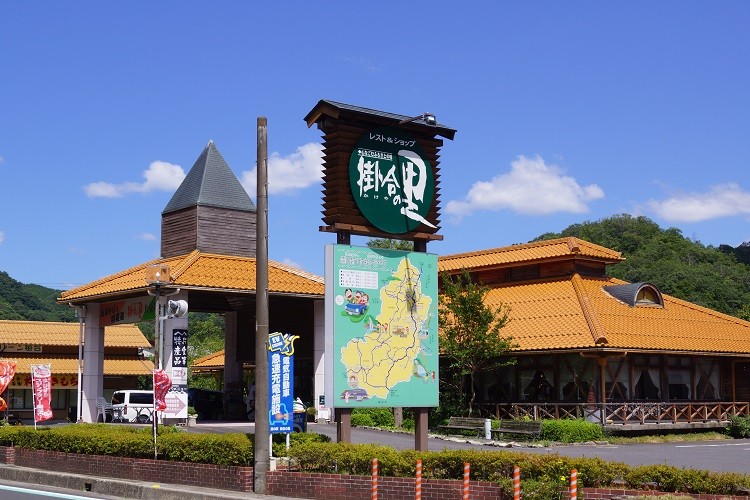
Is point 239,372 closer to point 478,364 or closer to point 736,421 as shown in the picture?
point 478,364

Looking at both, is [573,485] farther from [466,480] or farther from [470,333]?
[470,333]

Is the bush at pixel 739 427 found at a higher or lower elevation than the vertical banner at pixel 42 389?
lower

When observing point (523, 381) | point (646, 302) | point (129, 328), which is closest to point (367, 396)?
point (523, 381)

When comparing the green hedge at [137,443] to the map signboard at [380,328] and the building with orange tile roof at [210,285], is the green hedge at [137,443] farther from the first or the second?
the building with orange tile roof at [210,285]

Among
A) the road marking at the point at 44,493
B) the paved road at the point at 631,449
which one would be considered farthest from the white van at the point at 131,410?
the road marking at the point at 44,493

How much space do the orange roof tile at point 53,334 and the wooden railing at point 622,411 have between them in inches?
903

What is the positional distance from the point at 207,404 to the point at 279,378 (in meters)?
27.1

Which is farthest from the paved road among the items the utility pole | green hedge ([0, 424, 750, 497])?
the utility pole

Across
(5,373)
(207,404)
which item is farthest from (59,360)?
(5,373)

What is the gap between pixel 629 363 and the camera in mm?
35469

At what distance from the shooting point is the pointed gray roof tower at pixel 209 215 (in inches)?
1519

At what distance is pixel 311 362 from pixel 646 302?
15.5m

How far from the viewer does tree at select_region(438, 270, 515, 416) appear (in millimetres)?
34031

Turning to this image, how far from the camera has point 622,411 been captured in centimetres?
3416
